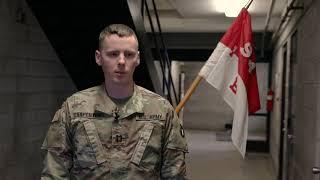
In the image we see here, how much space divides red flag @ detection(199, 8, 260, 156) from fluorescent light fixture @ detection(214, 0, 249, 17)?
1.62m

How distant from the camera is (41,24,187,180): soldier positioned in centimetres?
150

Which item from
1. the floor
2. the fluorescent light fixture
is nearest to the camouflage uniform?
the fluorescent light fixture

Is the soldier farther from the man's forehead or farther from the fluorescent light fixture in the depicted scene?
the fluorescent light fixture

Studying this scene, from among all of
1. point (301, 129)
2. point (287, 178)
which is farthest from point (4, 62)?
point (287, 178)

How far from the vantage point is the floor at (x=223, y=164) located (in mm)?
5434

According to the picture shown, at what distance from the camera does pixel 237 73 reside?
9.00 ft

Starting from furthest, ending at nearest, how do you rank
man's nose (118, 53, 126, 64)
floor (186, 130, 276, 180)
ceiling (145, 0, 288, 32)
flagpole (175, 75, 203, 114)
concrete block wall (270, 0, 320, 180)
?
1. floor (186, 130, 276, 180)
2. ceiling (145, 0, 288, 32)
3. flagpole (175, 75, 203, 114)
4. concrete block wall (270, 0, 320, 180)
5. man's nose (118, 53, 126, 64)

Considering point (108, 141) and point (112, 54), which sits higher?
point (112, 54)

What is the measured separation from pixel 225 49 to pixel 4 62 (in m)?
1.57

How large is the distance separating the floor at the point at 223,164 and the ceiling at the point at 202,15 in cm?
234

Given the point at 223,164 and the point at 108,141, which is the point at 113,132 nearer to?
the point at 108,141

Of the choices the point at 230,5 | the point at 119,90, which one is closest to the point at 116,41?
the point at 119,90

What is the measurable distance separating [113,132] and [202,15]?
4.20m

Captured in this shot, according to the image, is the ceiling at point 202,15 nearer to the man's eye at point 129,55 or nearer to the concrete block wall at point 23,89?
the concrete block wall at point 23,89
